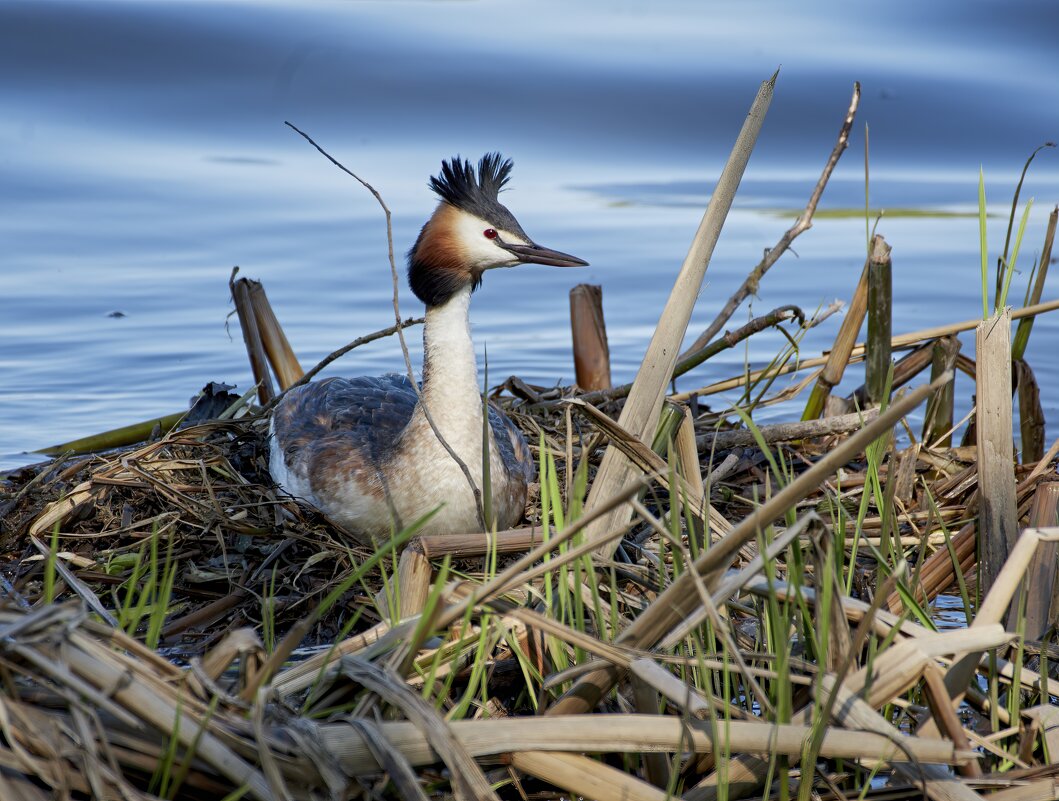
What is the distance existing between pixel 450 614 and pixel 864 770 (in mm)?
827

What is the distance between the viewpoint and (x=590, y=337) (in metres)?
5.53

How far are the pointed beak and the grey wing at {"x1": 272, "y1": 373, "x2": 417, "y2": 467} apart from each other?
74cm

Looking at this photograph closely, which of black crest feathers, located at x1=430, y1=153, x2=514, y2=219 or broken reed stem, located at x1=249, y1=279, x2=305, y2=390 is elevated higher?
black crest feathers, located at x1=430, y1=153, x2=514, y2=219

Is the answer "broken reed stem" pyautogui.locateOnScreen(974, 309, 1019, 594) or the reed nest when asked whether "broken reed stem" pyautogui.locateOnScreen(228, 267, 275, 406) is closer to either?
the reed nest

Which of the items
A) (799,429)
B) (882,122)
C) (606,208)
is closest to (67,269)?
(606,208)

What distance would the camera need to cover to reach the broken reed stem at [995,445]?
2791 millimetres

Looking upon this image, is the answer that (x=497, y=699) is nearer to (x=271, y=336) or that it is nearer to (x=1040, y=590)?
(x=1040, y=590)

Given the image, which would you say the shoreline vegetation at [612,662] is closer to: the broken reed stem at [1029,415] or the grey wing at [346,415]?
the grey wing at [346,415]

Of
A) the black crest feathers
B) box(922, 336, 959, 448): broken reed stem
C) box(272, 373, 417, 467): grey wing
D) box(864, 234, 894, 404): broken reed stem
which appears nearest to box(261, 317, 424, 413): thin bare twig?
box(272, 373, 417, 467): grey wing

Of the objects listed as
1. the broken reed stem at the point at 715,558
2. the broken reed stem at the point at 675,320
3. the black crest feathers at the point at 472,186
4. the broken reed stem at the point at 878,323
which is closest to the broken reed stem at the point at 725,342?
the broken reed stem at the point at 878,323

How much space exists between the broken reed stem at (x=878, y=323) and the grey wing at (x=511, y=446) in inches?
49.7

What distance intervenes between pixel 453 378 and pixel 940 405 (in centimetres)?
199

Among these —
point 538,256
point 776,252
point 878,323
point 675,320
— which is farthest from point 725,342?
point 675,320

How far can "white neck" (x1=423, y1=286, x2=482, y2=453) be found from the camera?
414 centimetres
